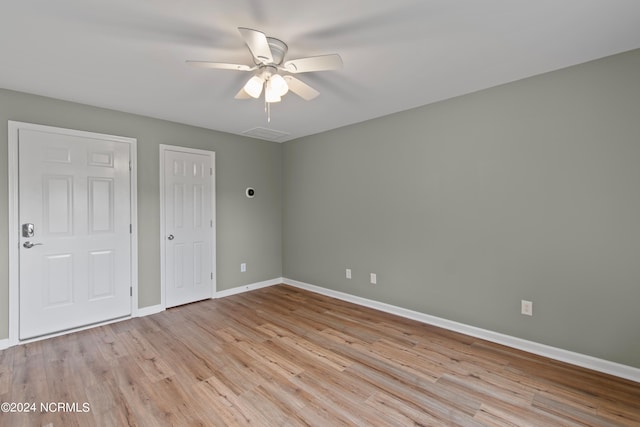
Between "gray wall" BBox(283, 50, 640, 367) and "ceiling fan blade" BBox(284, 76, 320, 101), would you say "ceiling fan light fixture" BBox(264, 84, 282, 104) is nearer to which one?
"ceiling fan blade" BBox(284, 76, 320, 101)

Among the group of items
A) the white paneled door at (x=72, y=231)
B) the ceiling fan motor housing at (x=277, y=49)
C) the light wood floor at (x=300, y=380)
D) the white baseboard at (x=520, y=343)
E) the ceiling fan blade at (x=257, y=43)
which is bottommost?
the light wood floor at (x=300, y=380)

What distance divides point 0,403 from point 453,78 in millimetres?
4110

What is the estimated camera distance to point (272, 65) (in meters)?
2.11

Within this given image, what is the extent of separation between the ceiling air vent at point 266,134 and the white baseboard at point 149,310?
2560 mm

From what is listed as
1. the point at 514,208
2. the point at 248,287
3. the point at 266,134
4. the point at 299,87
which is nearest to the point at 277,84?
the point at 299,87

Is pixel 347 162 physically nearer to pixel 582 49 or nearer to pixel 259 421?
pixel 582 49

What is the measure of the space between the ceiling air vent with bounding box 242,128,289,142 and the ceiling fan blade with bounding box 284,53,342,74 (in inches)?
90.3

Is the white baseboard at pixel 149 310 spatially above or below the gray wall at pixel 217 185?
below

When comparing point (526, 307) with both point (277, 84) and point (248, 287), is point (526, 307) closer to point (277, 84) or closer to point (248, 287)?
point (277, 84)

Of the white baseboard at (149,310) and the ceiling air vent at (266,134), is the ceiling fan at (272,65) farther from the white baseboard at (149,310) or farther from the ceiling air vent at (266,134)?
the white baseboard at (149,310)

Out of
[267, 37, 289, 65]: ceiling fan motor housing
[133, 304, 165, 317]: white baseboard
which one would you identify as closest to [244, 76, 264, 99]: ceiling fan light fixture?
[267, 37, 289, 65]: ceiling fan motor housing

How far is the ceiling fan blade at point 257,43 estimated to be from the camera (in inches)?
64.2

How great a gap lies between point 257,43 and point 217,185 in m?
2.84

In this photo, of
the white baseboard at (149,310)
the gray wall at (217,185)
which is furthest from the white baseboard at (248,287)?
the white baseboard at (149,310)
